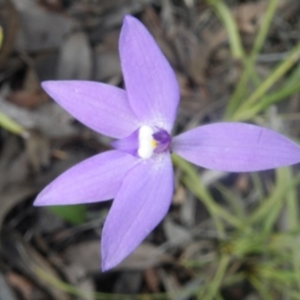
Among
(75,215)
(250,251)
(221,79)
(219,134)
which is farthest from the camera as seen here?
(221,79)

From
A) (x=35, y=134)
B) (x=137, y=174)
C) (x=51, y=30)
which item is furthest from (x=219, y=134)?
(x=51, y=30)

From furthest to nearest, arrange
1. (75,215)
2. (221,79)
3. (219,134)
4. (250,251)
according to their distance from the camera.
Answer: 1. (221,79)
2. (250,251)
3. (75,215)
4. (219,134)

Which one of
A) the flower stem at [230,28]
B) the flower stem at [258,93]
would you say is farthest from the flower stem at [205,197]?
the flower stem at [230,28]

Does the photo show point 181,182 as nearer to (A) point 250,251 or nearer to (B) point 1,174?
(A) point 250,251

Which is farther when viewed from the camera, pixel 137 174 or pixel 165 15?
pixel 165 15

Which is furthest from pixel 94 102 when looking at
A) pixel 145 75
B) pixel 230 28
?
pixel 230 28

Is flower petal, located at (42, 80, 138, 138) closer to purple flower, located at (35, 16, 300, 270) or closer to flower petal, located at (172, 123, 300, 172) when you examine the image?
purple flower, located at (35, 16, 300, 270)

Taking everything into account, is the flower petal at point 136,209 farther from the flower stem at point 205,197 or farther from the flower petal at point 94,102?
the flower stem at point 205,197
